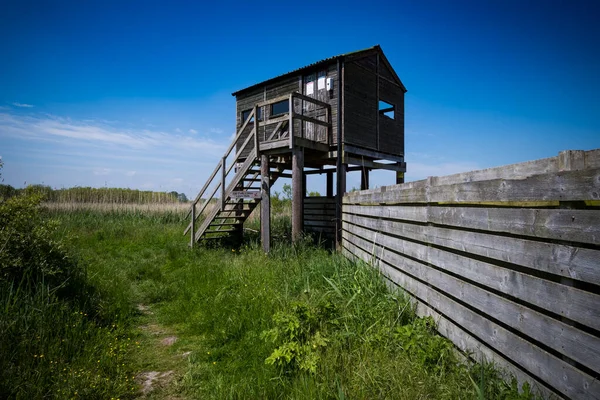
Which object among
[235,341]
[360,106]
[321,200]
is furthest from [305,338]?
[360,106]

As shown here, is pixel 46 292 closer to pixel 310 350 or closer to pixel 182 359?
pixel 182 359

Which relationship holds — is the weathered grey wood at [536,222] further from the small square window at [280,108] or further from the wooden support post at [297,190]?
the small square window at [280,108]

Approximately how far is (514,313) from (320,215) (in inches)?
392

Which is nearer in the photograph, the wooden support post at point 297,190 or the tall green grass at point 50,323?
the tall green grass at point 50,323

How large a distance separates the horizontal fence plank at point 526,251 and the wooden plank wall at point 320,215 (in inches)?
322

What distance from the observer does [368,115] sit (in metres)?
12.1

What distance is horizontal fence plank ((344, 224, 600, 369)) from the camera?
1686 mm

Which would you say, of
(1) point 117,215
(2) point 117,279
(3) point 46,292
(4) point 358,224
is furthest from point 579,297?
(1) point 117,215

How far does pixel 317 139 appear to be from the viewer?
11.3 metres

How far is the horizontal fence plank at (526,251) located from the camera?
5.57 ft

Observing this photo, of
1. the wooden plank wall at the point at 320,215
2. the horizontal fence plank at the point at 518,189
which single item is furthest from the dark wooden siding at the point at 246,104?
the horizontal fence plank at the point at 518,189

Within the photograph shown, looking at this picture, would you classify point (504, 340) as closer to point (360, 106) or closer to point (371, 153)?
A: point (371, 153)

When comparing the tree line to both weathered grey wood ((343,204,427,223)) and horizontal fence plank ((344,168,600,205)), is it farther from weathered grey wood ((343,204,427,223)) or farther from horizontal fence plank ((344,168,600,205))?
horizontal fence plank ((344,168,600,205))

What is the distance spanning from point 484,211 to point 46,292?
5608 millimetres
